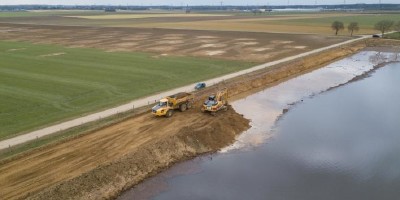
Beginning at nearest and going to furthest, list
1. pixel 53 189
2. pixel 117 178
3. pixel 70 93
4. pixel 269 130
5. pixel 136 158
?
pixel 53 189, pixel 117 178, pixel 136 158, pixel 269 130, pixel 70 93

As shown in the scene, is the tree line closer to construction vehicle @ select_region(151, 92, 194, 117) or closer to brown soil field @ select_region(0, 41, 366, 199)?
brown soil field @ select_region(0, 41, 366, 199)

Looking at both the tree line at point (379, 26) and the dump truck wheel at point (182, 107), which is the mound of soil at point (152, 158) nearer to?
the dump truck wheel at point (182, 107)

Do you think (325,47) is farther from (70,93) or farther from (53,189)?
(53,189)

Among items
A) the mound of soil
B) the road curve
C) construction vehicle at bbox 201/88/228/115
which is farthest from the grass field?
the mound of soil

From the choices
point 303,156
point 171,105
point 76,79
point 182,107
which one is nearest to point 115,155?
point 171,105

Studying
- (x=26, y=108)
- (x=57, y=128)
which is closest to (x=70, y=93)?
(x=26, y=108)

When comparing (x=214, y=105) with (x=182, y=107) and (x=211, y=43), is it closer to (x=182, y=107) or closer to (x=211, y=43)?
(x=182, y=107)
